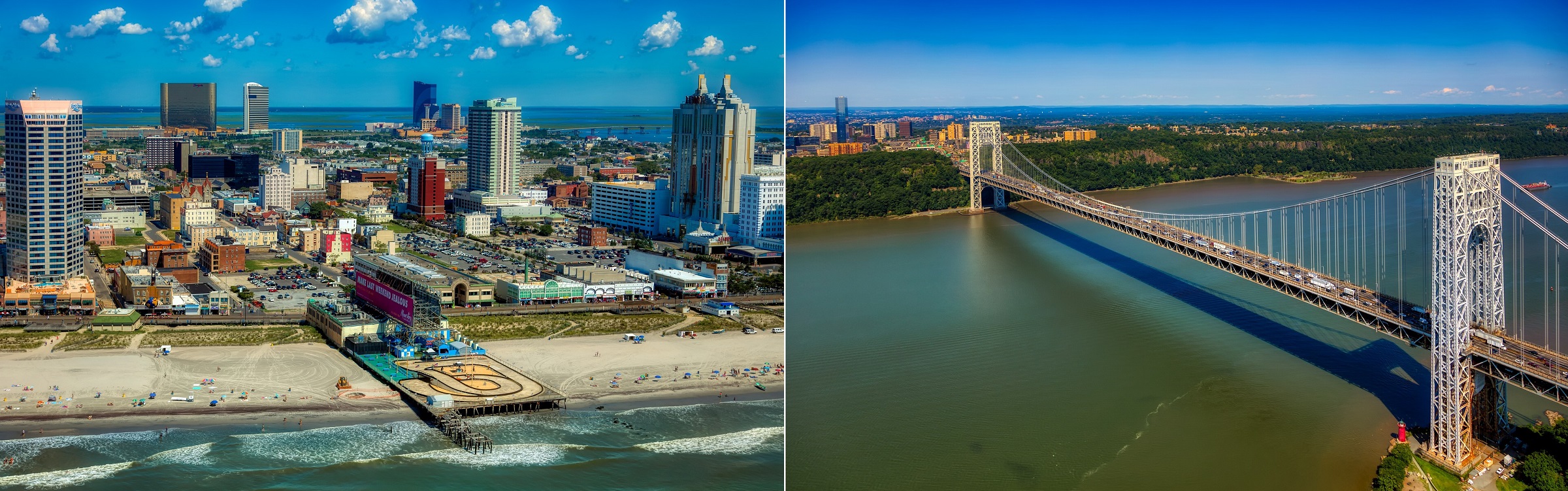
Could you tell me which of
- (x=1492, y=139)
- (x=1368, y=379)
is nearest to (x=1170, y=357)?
(x=1368, y=379)

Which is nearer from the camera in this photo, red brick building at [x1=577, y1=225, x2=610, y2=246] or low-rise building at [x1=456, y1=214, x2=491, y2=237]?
red brick building at [x1=577, y1=225, x2=610, y2=246]

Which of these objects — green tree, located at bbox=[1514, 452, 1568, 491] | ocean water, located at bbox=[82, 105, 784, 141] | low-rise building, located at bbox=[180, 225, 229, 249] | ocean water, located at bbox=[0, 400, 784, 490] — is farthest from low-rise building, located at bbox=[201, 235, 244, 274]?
ocean water, located at bbox=[82, 105, 784, 141]

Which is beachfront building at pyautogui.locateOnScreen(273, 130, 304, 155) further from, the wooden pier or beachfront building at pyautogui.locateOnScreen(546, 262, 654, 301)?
the wooden pier

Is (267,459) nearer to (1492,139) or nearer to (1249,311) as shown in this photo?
(1249,311)

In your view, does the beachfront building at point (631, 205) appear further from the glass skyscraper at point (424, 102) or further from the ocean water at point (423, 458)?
the glass skyscraper at point (424, 102)

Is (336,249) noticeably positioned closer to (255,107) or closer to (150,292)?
(150,292)

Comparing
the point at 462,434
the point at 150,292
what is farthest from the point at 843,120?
the point at 150,292
